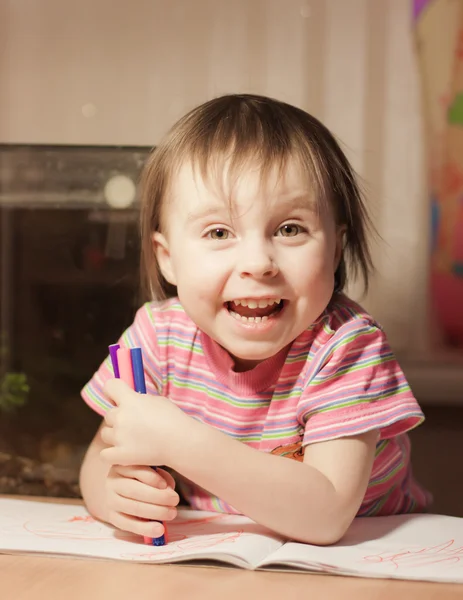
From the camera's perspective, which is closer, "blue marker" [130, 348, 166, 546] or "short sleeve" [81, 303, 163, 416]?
"blue marker" [130, 348, 166, 546]

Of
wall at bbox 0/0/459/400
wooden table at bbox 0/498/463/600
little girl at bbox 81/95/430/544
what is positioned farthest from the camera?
wall at bbox 0/0/459/400

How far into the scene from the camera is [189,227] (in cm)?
87

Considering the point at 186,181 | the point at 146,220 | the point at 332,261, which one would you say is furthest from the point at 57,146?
the point at 332,261

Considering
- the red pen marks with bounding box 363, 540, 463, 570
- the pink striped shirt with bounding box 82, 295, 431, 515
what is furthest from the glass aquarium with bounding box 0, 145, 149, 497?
the red pen marks with bounding box 363, 540, 463, 570

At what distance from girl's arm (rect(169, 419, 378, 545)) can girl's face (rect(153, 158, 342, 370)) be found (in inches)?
5.0

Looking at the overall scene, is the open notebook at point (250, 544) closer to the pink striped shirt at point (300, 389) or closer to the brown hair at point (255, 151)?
the pink striped shirt at point (300, 389)

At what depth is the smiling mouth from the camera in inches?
33.6

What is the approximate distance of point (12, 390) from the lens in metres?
1.27

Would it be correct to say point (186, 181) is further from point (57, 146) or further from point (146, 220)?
point (57, 146)

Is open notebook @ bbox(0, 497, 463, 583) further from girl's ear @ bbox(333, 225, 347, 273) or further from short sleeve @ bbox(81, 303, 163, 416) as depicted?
girl's ear @ bbox(333, 225, 347, 273)

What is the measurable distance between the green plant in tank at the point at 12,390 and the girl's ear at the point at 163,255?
413 mm

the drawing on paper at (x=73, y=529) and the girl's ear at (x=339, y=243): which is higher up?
the girl's ear at (x=339, y=243)

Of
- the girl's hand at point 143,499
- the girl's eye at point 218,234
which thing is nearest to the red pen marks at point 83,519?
the girl's hand at point 143,499

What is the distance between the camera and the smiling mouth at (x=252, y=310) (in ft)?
2.80
